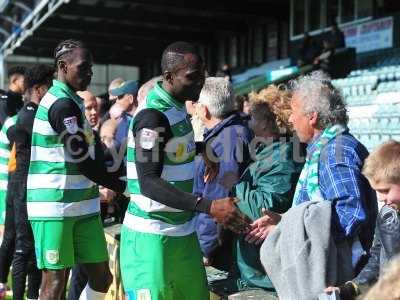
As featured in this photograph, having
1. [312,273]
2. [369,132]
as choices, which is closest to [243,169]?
[312,273]

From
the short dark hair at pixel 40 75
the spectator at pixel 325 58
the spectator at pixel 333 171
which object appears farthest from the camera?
the spectator at pixel 325 58

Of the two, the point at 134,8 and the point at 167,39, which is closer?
the point at 134,8

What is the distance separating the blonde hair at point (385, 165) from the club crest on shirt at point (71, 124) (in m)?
1.76

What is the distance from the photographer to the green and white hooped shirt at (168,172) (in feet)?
9.77

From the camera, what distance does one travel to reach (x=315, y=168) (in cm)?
292

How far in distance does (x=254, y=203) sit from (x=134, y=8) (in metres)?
20.2

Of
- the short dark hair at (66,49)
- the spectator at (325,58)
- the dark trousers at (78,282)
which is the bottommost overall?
the dark trousers at (78,282)

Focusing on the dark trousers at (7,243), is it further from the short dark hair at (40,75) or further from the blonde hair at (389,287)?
the blonde hair at (389,287)

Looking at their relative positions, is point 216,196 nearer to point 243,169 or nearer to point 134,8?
point 243,169

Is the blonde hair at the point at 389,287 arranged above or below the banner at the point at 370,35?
below

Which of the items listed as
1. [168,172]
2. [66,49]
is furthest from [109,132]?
[168,172]

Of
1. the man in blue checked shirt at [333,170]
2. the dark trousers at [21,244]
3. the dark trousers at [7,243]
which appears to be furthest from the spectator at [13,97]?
the man in blue checked shirt at [333,170]

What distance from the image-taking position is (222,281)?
13.1 ft

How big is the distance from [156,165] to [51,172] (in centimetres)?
107
